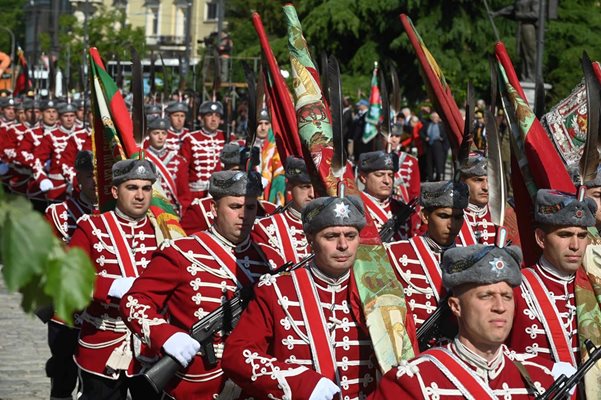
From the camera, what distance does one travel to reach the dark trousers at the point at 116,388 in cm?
757

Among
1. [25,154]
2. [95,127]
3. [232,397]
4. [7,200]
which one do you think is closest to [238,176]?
[232,397]

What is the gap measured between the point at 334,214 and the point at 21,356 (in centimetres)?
639

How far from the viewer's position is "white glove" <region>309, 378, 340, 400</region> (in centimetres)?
514

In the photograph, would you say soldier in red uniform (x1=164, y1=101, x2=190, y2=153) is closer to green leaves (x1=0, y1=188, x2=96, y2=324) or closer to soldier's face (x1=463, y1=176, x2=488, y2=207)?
soldier's face (x1=463, y1=176, x2=488, y2=207)

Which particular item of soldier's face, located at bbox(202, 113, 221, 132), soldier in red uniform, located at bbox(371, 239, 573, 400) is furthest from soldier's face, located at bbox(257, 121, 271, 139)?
soldier in red uniform, located at bbox(371, 239, 573, 400)

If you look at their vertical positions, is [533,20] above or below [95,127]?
above

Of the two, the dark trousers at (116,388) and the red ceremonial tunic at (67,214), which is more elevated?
the red ceremonial tunic at (67,214)

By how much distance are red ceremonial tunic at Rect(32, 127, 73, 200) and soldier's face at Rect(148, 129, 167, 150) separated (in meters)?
2.64

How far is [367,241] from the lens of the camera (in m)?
5.97

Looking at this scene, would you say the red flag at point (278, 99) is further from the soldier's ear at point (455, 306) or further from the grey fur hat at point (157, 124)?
the grey fur hat at point (157, 124)

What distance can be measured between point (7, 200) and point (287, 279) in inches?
133

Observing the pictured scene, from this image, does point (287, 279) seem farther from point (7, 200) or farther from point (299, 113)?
point (7, 200)

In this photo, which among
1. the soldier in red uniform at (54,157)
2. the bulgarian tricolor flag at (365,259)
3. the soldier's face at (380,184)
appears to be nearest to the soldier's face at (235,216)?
the bulgarian tricolor flag at (365,259)

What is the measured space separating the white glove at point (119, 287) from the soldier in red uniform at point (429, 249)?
4.75ft
